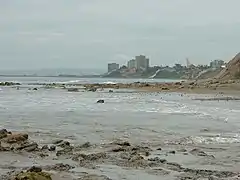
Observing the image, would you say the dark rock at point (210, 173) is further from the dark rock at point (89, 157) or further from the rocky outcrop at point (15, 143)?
the rocky outcrop at point (15, 143)

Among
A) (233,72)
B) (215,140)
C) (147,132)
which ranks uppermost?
(233,72)

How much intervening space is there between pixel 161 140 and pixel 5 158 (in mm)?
8296

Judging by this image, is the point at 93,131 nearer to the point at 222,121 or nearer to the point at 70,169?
the point at 222,121

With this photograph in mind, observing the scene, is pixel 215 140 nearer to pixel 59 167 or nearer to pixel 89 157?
pixel 89 157

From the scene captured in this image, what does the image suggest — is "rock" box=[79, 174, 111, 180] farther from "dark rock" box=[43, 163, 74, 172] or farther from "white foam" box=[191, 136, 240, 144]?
"white foam" box=[191, 136, 240, 144]

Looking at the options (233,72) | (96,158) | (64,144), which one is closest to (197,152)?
(96,158)

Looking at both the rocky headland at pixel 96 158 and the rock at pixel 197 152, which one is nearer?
the rocky headland at pixel 96 158

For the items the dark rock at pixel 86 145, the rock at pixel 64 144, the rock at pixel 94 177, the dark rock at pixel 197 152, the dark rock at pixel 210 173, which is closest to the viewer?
the rock at pixel 94 177

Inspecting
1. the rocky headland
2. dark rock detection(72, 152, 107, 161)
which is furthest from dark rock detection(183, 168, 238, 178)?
dark rock detection(72, 152, 107, 161)

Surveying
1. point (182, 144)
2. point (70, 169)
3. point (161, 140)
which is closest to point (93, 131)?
point (161, 140)

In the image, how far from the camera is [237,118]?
116ft

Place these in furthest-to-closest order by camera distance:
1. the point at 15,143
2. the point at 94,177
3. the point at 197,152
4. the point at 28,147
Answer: the point at 15,143 → the point at 28,147 → the point at 197,152 → the point at 94,177

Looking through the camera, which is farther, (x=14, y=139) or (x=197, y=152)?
(x=14, y=139)

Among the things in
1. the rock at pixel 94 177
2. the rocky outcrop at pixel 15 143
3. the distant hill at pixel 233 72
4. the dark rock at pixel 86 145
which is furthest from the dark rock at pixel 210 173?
the distant hill at pixel 233 72
